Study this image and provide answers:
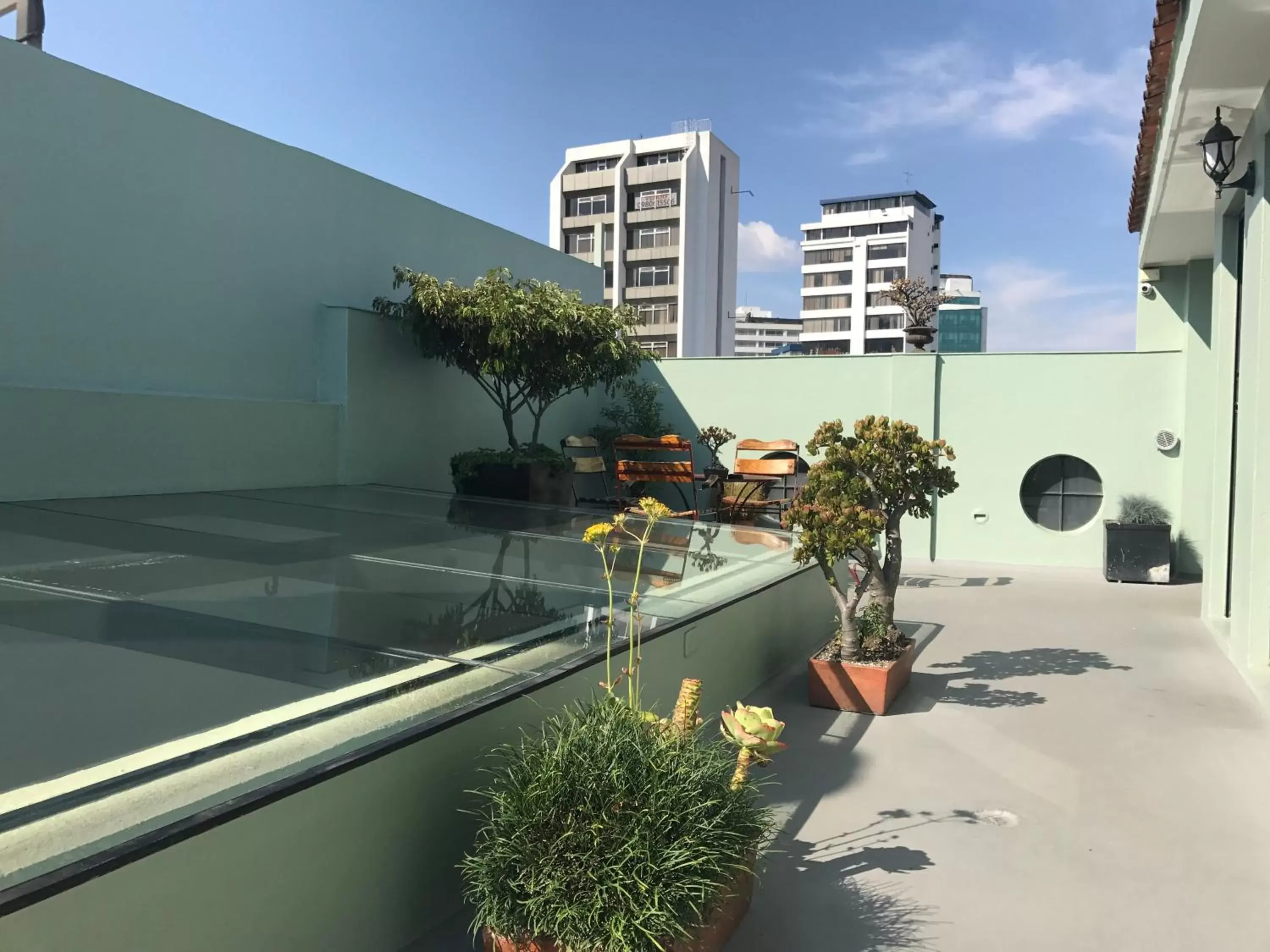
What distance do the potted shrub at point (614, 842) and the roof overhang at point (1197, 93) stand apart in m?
3.61

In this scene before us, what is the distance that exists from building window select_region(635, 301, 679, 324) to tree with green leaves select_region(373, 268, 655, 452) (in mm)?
38407

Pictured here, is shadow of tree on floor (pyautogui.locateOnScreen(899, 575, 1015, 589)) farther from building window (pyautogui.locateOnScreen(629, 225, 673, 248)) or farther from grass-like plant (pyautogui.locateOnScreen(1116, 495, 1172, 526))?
building window (pyautogui.locateOnScreen(629, 225, 673, 248))

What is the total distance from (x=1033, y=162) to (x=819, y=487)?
11.6 m

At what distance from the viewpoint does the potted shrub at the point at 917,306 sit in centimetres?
1053

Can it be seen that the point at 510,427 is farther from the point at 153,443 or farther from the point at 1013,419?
the point at 1013,419

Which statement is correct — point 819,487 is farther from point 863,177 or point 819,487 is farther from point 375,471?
point 863,177

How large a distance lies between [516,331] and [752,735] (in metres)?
5.82

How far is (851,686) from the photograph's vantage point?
434 centimetres

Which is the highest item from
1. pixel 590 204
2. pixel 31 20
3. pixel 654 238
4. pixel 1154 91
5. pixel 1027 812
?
pixel 590 204

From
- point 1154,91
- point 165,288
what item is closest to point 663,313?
point 165,288

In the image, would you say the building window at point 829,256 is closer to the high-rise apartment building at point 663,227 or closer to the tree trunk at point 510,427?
the high-rise apartment building at point 663,227

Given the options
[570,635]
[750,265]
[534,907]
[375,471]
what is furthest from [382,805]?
[750,265]

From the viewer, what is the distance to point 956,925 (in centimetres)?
240

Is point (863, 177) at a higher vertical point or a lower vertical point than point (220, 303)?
higher
